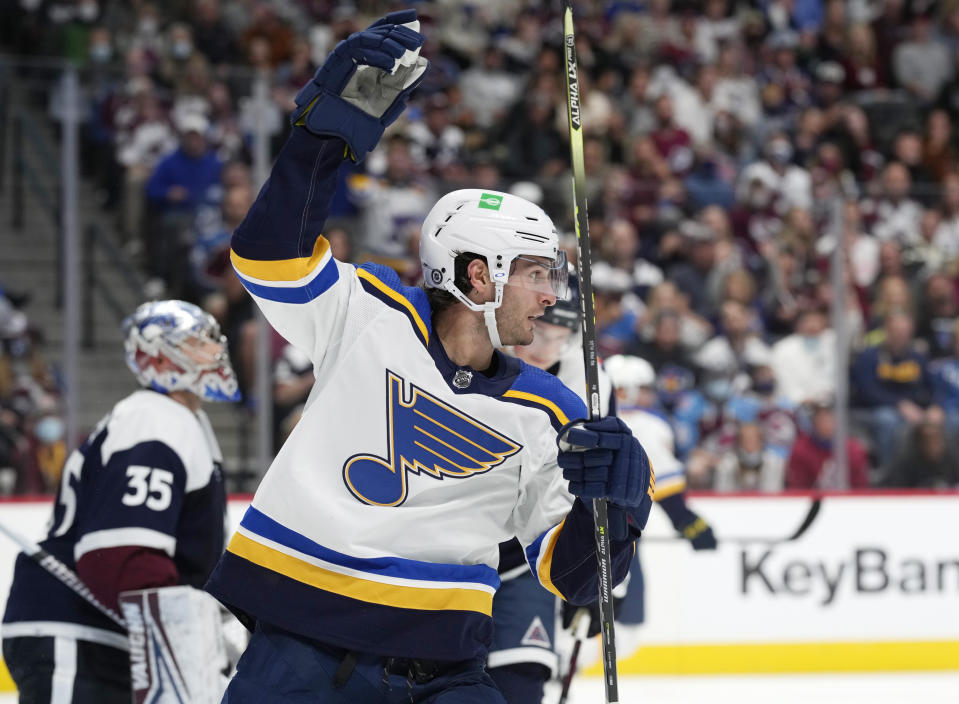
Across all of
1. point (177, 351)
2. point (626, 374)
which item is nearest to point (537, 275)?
point (177, 351)

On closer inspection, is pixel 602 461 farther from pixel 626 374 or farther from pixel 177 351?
pixel 626 374

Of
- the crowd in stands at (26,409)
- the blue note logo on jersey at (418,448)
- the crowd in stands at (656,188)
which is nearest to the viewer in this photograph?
the blue note logo on jersey at (418,448)

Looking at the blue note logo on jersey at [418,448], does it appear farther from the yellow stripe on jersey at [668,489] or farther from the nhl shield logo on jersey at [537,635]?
the yellow stripe on jersey at [668,489]

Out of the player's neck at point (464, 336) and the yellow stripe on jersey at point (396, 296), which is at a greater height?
the yellow stripe on jersey at point (396, 296)

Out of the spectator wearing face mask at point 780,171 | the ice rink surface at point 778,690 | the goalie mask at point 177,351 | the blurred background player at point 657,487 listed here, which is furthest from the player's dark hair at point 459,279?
the spectator wearing face mask at point 780,171

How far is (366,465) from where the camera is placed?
216 centimetres

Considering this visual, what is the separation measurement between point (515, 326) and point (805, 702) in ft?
11.7

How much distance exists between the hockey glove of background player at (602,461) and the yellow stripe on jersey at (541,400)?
0.11 metres

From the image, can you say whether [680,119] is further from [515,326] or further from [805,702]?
[515,326]

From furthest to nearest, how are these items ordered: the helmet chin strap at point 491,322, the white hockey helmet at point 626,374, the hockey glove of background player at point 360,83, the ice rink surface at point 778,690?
the ice rink surface at point 778,690, the white hockey helmet at point 626,374, the helmet chin strap at point 491,322, the hockey glove of background player at point 360,83

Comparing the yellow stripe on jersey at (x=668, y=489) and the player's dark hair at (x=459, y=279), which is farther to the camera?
the yellow stripe on jersey at (x=668, y=489)

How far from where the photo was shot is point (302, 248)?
82.5 inches

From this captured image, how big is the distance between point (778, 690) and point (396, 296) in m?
3.87

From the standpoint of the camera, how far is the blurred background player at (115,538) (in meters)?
2.87
